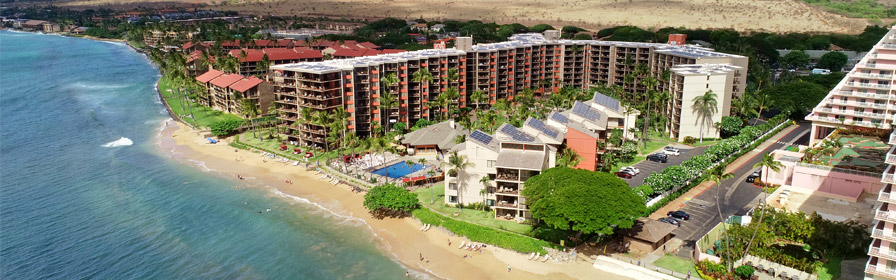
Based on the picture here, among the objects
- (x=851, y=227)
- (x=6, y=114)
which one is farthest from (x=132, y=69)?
(x=851, y=227)

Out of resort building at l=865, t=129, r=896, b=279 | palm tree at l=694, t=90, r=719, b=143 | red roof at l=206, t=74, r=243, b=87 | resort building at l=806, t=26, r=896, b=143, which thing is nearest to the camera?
resort building at l=865, t=129, r=896, b=279

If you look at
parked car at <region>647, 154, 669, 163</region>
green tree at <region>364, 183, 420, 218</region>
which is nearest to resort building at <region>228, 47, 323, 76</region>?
green tree at <region>364, 183, 420, 218</region>

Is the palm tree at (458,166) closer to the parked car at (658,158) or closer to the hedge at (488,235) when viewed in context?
the hedge at (488,235)

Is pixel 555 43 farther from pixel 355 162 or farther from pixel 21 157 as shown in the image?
pixel 21 157

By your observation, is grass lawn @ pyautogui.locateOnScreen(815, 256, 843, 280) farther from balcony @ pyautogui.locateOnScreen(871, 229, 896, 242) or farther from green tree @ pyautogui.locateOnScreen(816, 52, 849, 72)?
green tree @ pyautogui.locateOnScreen(816, 52, 849, 72)

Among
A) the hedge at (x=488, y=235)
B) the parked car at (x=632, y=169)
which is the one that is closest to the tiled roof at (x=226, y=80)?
the hedge at (x=488, y=235)

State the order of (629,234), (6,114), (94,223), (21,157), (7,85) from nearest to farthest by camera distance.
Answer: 1. (629,234)
2. (94,223)
3. (21,157)
4. (6,114)
5. (7,85)

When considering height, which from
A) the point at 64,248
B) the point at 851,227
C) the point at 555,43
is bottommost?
the point at 64,248
